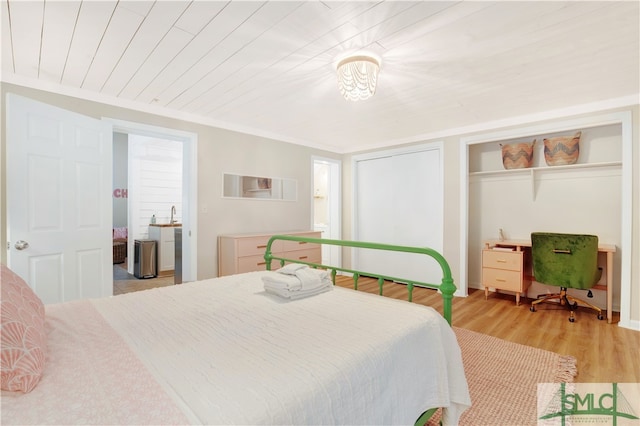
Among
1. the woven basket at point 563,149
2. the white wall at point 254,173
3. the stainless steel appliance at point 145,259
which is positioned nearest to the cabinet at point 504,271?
the white wall at point 254,173

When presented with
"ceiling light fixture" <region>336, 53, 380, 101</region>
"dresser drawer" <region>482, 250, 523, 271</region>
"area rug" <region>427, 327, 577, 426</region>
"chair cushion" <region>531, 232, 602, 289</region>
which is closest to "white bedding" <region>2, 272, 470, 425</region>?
"area rug" <region>427, 327, 577, 426</region>

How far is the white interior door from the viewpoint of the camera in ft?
7.30

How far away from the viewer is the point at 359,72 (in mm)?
2119

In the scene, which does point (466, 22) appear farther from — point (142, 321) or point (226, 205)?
point (226, 205)

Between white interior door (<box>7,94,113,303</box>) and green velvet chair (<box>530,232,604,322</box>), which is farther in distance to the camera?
green velvet chair (<box>530,232,604,322</box>)

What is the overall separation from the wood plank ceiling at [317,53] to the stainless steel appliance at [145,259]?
101 inches

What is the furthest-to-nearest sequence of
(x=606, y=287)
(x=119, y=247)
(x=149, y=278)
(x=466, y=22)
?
(x=119, y=247) < (x=149, y=278) < (x=606, y=287) < (x=466, y=22)

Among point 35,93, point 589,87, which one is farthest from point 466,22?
point 35,93

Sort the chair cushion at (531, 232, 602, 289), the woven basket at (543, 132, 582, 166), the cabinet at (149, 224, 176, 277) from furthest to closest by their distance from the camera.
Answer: the cabinet at (149, 224, 176, 277) → the woven basket at (543, 132, 582, 166) → the chair cushion at (531, 232, 602, 289)

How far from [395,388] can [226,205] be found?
3183 mm

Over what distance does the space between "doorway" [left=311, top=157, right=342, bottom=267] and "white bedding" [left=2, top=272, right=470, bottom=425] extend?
3.66 m

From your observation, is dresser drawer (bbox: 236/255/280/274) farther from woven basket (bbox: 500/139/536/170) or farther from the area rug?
woven basket (bbox: 500/139/536/170)

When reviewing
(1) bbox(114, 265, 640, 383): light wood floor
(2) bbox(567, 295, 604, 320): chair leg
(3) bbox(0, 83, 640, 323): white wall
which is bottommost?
(1) bbox(114, 265, 640, 383): light wood floor

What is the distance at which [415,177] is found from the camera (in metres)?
4.54
